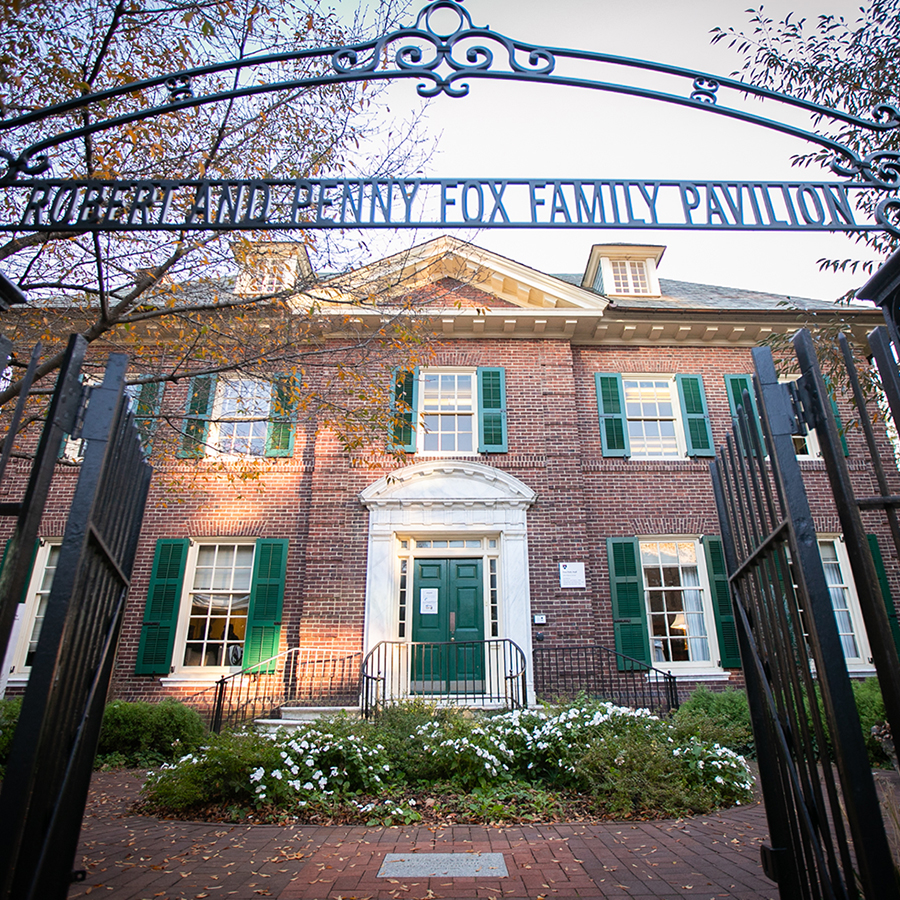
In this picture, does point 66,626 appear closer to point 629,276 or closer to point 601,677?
point 601,677

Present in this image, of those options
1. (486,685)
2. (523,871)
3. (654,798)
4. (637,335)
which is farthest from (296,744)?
(637,335)

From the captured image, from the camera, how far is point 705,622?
11.3 m

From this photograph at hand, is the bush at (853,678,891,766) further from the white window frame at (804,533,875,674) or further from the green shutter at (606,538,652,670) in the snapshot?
the green shutter at (606,538,652,670)

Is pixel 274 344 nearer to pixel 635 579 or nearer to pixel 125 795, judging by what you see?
pixel 125 795

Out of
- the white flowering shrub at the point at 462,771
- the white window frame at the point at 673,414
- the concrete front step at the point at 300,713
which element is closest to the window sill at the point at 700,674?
the white flowering shrub at the point at 462,771

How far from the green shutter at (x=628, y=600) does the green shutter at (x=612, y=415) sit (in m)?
1.80

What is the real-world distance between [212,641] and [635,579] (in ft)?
24.3

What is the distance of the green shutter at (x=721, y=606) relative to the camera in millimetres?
10898

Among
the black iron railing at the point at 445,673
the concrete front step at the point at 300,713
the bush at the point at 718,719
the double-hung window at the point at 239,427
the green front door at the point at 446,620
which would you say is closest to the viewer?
the bush at the point at 718,719

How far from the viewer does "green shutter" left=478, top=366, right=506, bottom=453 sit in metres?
12.0

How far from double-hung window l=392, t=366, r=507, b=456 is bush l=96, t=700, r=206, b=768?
18.5 ft

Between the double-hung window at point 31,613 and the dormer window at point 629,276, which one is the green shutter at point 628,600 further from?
the double-hung window at point 31,613

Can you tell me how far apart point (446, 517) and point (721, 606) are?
16.5 ft

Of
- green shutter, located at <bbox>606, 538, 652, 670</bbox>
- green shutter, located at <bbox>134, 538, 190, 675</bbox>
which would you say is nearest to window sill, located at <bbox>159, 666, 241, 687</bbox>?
green shutter, located at <bbox>134, 538, 190, 675</bbox>
